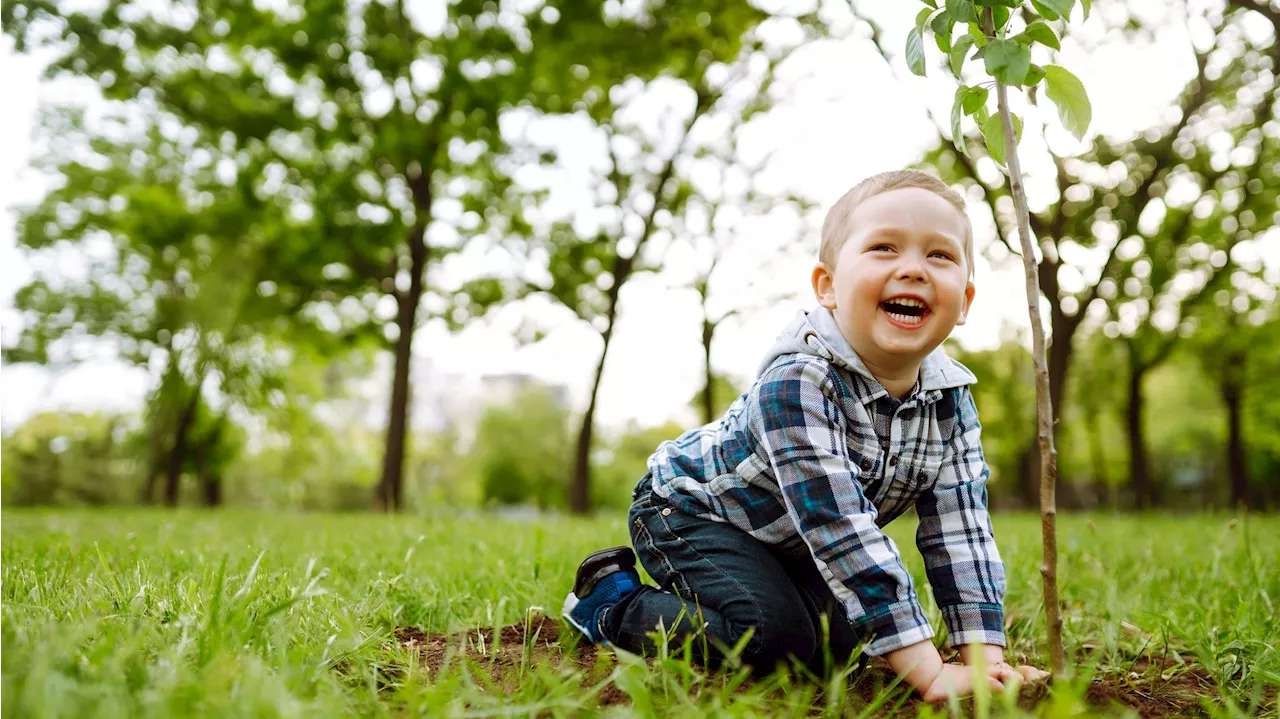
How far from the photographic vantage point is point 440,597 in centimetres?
239

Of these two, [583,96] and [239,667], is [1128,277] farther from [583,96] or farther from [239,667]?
[239,667]

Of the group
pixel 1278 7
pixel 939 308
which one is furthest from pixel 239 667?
pixel 1278 7

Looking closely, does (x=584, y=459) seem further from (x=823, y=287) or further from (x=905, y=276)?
(x=905, y=276)

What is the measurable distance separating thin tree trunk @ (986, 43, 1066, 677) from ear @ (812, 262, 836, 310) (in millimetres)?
523

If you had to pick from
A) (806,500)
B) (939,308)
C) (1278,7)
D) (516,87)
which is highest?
(516,87)

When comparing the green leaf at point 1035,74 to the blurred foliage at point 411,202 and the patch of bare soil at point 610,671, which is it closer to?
the patch of bare soil at point 610,671

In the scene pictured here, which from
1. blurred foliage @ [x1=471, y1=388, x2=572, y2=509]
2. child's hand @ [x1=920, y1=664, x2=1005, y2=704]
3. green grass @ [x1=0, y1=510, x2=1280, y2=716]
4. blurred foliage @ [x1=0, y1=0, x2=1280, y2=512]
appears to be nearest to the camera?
green grass @ [x1=0, y1=510, x2=1280, y2=716]

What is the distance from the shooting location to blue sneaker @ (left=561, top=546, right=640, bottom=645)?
2145 millimetres

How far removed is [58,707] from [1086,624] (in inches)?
105

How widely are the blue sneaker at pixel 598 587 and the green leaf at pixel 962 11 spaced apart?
4.90ft

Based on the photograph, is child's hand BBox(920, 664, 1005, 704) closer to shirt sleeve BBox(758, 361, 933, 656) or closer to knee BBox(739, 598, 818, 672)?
shirt sleeve BBox(758, 361, 933, 656)

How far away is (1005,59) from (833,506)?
36.5 inches

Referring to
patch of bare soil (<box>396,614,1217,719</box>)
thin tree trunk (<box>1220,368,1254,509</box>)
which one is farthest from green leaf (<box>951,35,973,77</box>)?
thin tree trunk (<box>1220,368,1254,509</box>)

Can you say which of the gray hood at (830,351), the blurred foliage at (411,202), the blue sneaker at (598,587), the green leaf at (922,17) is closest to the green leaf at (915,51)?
the green leaf at (922,17)
